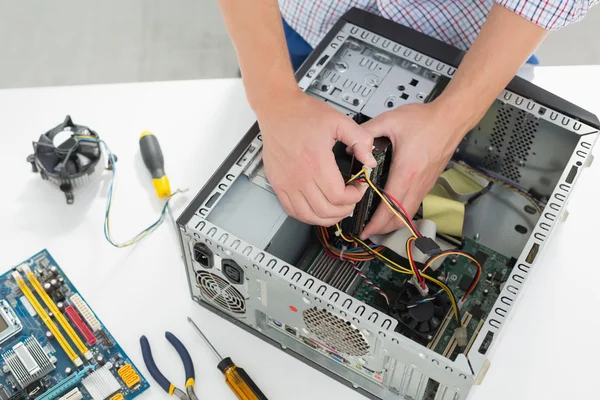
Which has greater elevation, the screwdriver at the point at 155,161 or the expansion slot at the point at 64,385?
the screwdriver at the point at 155,161

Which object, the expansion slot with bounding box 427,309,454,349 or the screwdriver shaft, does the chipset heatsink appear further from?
the expansion slot with bounding box 427,309,454,349

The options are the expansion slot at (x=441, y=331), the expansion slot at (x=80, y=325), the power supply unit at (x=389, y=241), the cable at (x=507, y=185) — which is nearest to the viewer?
the power supply unit at (x=389, y=241)

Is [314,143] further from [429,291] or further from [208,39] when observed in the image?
[208,39]

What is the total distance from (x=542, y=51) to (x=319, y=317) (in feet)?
6.18

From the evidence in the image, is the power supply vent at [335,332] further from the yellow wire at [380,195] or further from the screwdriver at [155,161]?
the screwdriver at [155,161]

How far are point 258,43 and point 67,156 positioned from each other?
43cm

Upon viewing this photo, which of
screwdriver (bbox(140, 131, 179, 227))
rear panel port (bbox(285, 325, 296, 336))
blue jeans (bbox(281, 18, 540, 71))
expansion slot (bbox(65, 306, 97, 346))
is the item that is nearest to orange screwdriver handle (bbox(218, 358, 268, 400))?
rear panel port (bbox(285, 325, 296, 336))

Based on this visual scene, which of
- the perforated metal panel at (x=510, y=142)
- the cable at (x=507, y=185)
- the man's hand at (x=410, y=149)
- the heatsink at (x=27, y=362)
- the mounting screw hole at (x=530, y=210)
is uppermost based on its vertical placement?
the perforated metal panel at (x=510, y=142)

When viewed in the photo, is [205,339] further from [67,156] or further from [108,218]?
[67,156]

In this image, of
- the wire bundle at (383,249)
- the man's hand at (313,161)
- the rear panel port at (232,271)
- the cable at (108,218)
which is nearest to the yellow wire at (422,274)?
the wire bundle at (383,249)

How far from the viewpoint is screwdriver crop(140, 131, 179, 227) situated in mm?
1438

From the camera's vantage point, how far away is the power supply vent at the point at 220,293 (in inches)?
47.3

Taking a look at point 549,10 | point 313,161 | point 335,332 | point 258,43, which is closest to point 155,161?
point 258,43

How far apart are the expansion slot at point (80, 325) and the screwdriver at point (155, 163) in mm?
265
